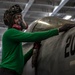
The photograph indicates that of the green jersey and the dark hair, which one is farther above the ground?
the dark hair

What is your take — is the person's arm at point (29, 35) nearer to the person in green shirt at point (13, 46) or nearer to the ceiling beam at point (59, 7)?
the person in green shirt at point (13, 46)

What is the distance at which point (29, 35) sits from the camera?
2.49 m

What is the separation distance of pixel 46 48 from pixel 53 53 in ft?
0.83

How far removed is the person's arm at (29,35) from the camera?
7.85 feet

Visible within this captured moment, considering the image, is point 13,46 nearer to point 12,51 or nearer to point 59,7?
point 12,51

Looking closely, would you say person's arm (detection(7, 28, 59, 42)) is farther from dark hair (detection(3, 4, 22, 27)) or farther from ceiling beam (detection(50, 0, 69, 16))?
ceiling beam (detection(50, 0, 69, 16))

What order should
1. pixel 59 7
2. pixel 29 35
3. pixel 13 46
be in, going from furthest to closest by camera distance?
1. pixel 59 7
2. pixel 13 46
3. pixel 29 35

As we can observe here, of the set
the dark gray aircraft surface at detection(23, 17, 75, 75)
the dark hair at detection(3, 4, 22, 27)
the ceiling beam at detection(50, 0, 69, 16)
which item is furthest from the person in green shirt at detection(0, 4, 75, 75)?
the ceiling beam at detection(50, 0, 69, 16)

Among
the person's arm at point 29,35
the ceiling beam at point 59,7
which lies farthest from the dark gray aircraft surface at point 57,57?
the ceiling beam at point 59,7

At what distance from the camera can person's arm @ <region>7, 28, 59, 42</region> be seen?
2.39 metres

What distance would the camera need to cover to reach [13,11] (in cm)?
283

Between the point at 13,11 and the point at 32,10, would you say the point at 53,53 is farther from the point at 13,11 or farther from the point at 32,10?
the point at 32,10

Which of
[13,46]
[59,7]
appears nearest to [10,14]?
[13,46]

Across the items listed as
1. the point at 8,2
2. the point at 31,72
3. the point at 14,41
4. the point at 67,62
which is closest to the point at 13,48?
the point at 14,41
